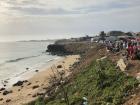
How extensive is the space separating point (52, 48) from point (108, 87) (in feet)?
465

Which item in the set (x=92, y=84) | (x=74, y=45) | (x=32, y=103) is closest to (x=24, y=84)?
(x=32, y=103)

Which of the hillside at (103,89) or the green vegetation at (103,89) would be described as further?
the green vegetation at (103,89)

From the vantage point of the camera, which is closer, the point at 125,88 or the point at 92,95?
the point at 125,88

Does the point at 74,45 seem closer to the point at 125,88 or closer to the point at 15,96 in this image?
the point at 15,96

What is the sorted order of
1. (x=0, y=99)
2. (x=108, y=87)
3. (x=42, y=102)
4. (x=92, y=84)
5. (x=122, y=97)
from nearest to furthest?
(x=122, y=97)
(x=108, y=87)
(x=92, y=84)
(x=42, y=102)
(x=0, y=99)

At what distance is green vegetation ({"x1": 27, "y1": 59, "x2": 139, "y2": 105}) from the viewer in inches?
1186

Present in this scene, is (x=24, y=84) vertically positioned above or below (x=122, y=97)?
below

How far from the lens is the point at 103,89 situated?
A: 3412cm

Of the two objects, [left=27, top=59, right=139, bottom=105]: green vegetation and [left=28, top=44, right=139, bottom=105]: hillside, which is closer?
[left=28, top=44, right=139, bottom=105]: hillside

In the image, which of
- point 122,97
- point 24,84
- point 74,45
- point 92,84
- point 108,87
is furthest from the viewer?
point 74,45

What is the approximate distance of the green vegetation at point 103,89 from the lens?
3011 cm

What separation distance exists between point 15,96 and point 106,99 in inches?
1089

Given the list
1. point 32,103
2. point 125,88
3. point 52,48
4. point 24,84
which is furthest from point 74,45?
point 125,88

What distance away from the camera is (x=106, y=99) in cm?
3050
